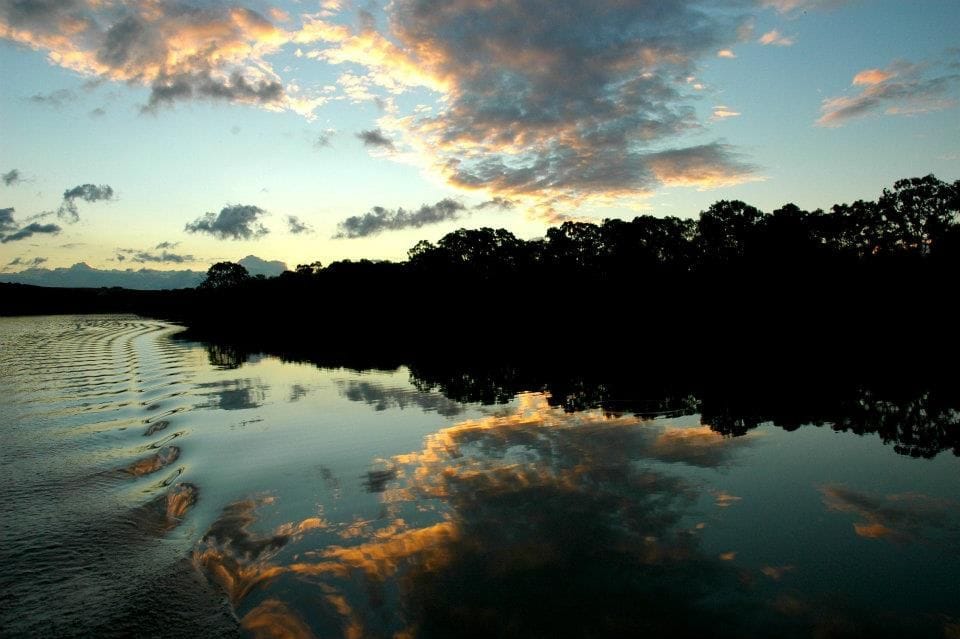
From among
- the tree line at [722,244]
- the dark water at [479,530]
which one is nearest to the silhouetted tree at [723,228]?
the tree line at [722,244]

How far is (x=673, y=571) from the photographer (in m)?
8.16

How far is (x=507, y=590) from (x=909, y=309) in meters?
63.2

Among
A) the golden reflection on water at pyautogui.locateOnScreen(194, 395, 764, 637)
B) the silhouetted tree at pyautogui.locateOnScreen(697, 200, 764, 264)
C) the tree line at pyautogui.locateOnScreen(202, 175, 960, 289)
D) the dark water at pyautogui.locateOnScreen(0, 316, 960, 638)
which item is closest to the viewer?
the dark water at pyautogui.locateOnScreen(0, 316, 960, 638)

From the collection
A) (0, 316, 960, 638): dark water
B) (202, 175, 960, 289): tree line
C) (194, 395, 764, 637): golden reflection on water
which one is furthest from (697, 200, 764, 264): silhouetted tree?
(194, 395, 764, 637): golden reflection on water

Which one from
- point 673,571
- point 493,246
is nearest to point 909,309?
point 673,571

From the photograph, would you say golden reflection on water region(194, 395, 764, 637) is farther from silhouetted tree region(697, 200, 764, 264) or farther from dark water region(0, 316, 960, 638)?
silhouetted tree region(697, 200, 764, 264)

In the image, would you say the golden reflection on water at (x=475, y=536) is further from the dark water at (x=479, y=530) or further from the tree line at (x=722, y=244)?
the tree line at (x=722, y=244)

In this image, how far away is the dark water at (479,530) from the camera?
7.07 metres

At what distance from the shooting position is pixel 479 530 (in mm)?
9680

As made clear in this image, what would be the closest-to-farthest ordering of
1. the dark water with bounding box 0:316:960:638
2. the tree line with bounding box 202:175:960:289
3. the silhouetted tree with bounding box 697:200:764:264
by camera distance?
the dark water with bounding box 0:316:960:638, the tree line with bounding box 202:175:960:289, the silhouetted tree with bounding box 697:200:764:264

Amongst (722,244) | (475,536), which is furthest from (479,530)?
(722,244)

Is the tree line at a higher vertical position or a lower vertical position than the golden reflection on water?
higher

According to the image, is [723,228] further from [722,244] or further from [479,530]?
[479,530]

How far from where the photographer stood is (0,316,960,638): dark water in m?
7.07
